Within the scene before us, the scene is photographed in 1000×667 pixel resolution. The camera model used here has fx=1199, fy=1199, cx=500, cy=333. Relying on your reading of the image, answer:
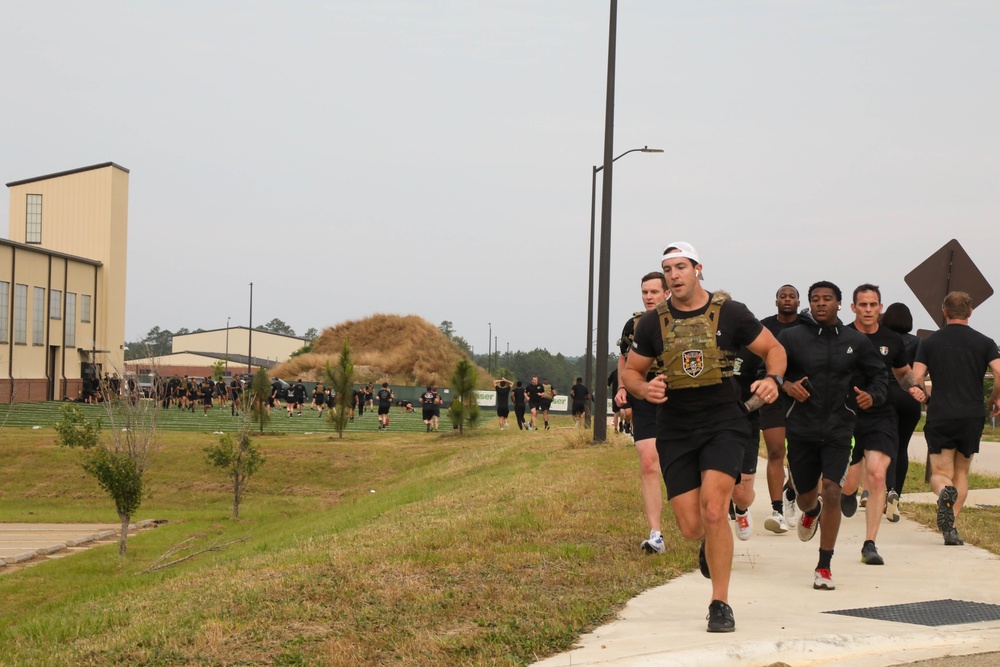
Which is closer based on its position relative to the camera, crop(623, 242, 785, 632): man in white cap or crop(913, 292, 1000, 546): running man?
crop(623, 242, 785, 632): man in white cap

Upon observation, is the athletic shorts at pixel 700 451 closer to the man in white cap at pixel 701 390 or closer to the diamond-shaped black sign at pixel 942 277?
the man in white cap at pixel 701 390

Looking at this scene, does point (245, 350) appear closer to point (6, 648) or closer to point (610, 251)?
point (610, 251)

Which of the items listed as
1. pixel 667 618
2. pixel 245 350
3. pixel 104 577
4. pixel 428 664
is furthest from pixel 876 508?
pixel 245 350

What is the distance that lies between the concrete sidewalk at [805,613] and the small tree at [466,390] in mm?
32112

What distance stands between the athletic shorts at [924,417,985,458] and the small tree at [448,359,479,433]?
32.3 metres

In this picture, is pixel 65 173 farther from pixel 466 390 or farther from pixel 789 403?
pixel 789 403

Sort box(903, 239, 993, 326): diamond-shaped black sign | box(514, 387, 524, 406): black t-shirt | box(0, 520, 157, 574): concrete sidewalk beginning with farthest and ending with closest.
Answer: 1. box(514, 387, 524, 406): black t-shirt
2. box(0, 520, 157, 574): concrete sidewalk
3. box(903, 239, 993, 326): diamond-shaped black sign

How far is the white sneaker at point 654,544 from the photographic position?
904cm

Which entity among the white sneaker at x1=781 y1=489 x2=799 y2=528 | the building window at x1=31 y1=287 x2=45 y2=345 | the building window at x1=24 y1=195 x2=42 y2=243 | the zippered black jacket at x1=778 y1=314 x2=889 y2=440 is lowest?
the white sneaker at x1=781 y1=489 x2=799 y2=528

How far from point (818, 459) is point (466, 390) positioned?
34.9 m

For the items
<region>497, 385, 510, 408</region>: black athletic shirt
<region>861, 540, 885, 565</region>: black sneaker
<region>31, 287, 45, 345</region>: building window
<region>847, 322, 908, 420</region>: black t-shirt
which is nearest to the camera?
<region>861, 540, 885, 565</region>: black sneaker

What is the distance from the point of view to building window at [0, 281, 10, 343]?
61000 millimetres

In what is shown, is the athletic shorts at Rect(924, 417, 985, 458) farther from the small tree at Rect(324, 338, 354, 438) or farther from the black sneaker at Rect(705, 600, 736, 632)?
the small tree at Rect(324, 338, 354, 438)

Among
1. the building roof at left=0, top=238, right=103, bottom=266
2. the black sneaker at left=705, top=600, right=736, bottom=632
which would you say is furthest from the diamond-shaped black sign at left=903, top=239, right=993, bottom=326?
the building roof at left=0, top=238, right=103, bottom=266
